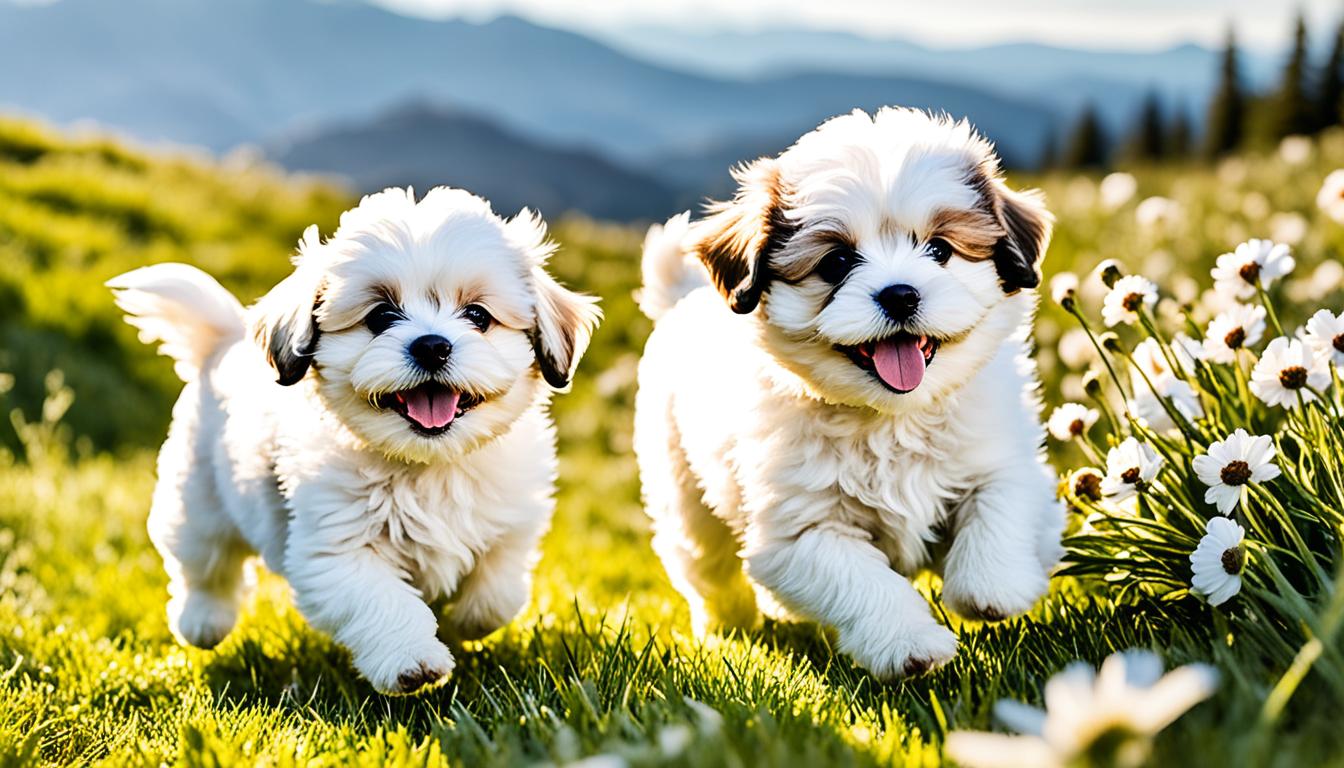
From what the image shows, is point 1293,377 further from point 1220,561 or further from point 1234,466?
point 1220,561

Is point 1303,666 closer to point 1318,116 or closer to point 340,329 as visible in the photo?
point 340,329

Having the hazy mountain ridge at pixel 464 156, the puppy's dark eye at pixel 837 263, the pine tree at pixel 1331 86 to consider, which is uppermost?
the pine tree at pixel 1331 86

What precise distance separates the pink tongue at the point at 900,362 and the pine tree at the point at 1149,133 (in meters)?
55.8

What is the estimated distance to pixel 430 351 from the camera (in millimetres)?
3377

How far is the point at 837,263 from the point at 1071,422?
3.58 feet

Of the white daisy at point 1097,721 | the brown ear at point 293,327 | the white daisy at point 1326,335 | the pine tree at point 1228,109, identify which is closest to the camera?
the white daisy at point 1097,721

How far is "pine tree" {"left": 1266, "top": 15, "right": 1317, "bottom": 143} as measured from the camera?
119ft

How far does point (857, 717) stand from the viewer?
3.06 m

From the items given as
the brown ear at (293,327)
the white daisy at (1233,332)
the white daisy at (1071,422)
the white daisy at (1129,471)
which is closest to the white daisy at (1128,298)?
the white daisy at (1233,332)

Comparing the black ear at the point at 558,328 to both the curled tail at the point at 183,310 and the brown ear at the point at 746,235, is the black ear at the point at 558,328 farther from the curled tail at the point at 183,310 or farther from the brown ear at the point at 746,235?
the curled tail at the point at 183,310

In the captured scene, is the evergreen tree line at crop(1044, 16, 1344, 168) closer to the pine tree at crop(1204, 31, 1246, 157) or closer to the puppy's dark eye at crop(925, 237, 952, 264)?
the pine tree at crop(1204, 31, 1246, 157)

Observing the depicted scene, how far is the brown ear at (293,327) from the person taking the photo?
3635mm

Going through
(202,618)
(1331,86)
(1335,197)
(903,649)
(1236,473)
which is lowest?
(202,618)

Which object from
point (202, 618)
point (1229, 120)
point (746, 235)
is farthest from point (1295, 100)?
point (202, 618)
